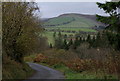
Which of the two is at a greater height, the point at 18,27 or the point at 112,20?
the point at 112,20

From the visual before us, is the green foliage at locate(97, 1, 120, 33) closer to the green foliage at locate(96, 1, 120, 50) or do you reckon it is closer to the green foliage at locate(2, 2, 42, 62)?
the green foliage at locate(96, 1, 120, 50)

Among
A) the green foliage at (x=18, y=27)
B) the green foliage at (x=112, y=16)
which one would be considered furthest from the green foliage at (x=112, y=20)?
the green foliage at (x=18, y=27)

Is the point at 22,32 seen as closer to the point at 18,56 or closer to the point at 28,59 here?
the point at 18,56

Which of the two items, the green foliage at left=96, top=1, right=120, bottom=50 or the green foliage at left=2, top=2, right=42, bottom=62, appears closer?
the green foliage at left=96, top=1, right=120, bottom=50

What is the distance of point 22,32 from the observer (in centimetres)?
2448

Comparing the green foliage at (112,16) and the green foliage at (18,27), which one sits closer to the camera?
the green foliage at (112,16)

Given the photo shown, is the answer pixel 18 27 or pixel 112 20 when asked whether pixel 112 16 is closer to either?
pixel 112 20

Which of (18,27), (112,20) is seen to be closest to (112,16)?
(112,20)

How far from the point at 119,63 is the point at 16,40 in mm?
15455

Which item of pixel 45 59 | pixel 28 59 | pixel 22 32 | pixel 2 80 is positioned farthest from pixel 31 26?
pixel 28 59

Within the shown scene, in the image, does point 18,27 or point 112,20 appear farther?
point 18,27

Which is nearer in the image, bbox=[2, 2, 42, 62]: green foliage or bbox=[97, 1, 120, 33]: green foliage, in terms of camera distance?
bbox=[97, 1, 120, 33]: green foliage

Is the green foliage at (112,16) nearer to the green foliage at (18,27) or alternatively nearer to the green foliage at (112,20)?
the green foliage at (112,20)

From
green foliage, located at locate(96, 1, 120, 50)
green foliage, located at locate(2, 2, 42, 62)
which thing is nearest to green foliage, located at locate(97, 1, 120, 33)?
green foliage, located at locate(96, 1, 120, 50)
